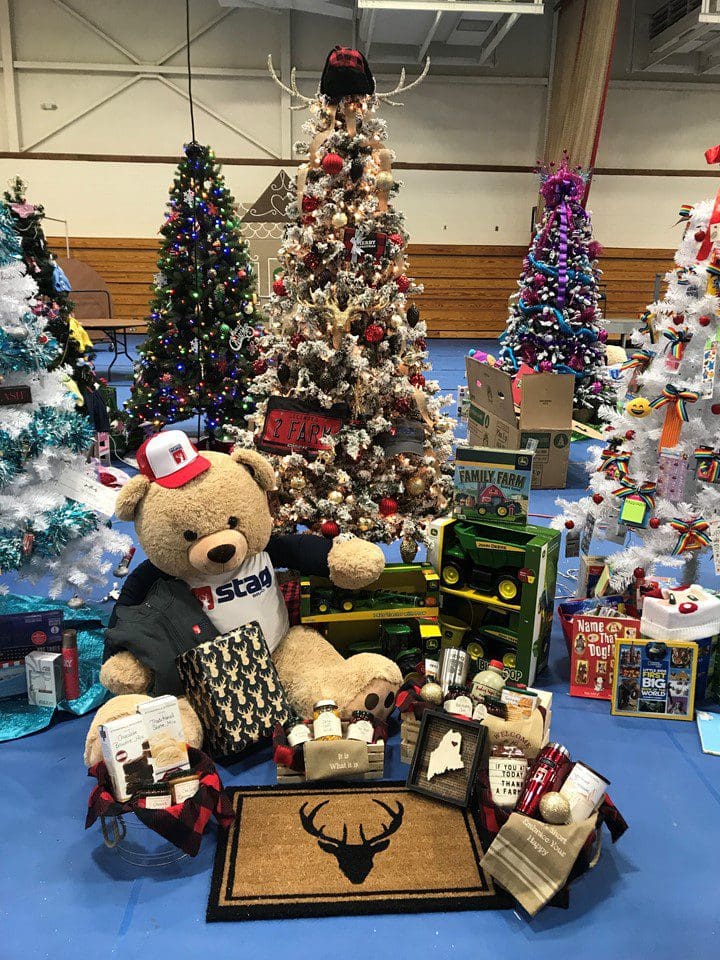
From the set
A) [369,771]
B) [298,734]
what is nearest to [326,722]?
[298,734]

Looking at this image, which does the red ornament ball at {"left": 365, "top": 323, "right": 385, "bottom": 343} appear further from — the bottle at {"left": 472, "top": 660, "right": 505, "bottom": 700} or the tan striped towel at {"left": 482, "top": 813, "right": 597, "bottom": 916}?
the tan striped towel at {"left": 482, "top": 813, "right": 597, "bottom": 916}

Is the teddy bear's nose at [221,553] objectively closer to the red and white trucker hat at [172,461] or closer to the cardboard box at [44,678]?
the red and white trucker hat at [172,461]

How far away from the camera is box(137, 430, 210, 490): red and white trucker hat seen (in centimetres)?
246

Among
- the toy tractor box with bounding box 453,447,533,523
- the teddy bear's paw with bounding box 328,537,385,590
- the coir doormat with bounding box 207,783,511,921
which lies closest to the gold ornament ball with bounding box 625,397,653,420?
the toy tractor box with bounding box 453,447,533,523

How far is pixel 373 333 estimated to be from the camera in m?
3.29

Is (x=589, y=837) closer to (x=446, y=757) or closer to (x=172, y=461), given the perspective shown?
(x=446, y=757)

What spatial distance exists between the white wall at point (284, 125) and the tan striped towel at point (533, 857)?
13040 mm

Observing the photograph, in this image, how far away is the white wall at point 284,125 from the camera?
12.3 metres

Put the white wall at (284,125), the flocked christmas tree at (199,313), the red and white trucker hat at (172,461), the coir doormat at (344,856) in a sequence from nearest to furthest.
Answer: the coir doormat at (344,856)
the red and white trucker hat at (172,461)
the flocked christmas tree at (199,313)
the white wall at (284,125)

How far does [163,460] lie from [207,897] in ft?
4.30

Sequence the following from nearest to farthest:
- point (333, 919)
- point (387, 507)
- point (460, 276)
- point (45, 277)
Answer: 1. point (333, 919)
2. point (387, 507)
3. point (45, 277)
4. point (460, 276)

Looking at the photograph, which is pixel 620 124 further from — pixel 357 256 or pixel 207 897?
pixel 207 897

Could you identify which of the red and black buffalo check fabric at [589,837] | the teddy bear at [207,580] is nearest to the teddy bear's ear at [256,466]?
the teddy bear at [207,580]

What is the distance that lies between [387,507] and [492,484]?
700mm
